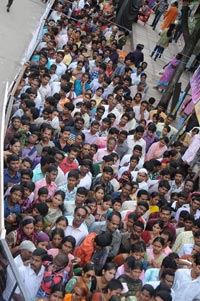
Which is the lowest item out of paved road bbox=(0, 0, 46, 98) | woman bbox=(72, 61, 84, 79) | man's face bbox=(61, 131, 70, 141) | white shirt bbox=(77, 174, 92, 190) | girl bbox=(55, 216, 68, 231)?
paved road bbox=(0, 0, 46, 98)

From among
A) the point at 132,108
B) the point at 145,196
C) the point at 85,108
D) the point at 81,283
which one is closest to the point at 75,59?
the point at 132,108

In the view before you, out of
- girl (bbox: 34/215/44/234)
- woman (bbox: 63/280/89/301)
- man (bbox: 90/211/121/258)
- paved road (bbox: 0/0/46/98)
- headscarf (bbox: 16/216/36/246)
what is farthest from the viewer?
paved road (bbox: 0/0/46/98)

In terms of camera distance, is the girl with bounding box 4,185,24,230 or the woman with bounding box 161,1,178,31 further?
the woman with bounding box 161,1,178,31

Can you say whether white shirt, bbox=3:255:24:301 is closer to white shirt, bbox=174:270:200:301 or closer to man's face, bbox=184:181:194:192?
white shirt, bbox=174:270:200:301

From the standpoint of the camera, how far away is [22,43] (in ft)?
49.8

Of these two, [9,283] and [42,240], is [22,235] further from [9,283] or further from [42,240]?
[9,283]

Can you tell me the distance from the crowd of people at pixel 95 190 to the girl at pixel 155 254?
0.01 meters

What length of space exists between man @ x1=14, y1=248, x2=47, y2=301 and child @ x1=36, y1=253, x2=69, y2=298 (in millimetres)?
46

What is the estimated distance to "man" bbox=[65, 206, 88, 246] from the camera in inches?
257

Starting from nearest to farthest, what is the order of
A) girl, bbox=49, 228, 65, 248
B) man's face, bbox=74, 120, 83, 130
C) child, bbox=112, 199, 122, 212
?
girl, bbox=49, 228, 65, 248 < child, bbox=112, 199, 122, 212 < man's face, bbox=74, 120, 83, 130

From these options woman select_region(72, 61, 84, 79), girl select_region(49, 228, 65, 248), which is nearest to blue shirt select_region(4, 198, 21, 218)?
girl select_region(49, 228, 65, 248)

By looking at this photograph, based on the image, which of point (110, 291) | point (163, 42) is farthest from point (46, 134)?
point (163, 42)

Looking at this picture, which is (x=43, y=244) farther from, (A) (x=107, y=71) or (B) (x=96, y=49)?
(B) (x=96, y=49)

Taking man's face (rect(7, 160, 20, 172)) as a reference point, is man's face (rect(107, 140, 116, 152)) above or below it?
above
